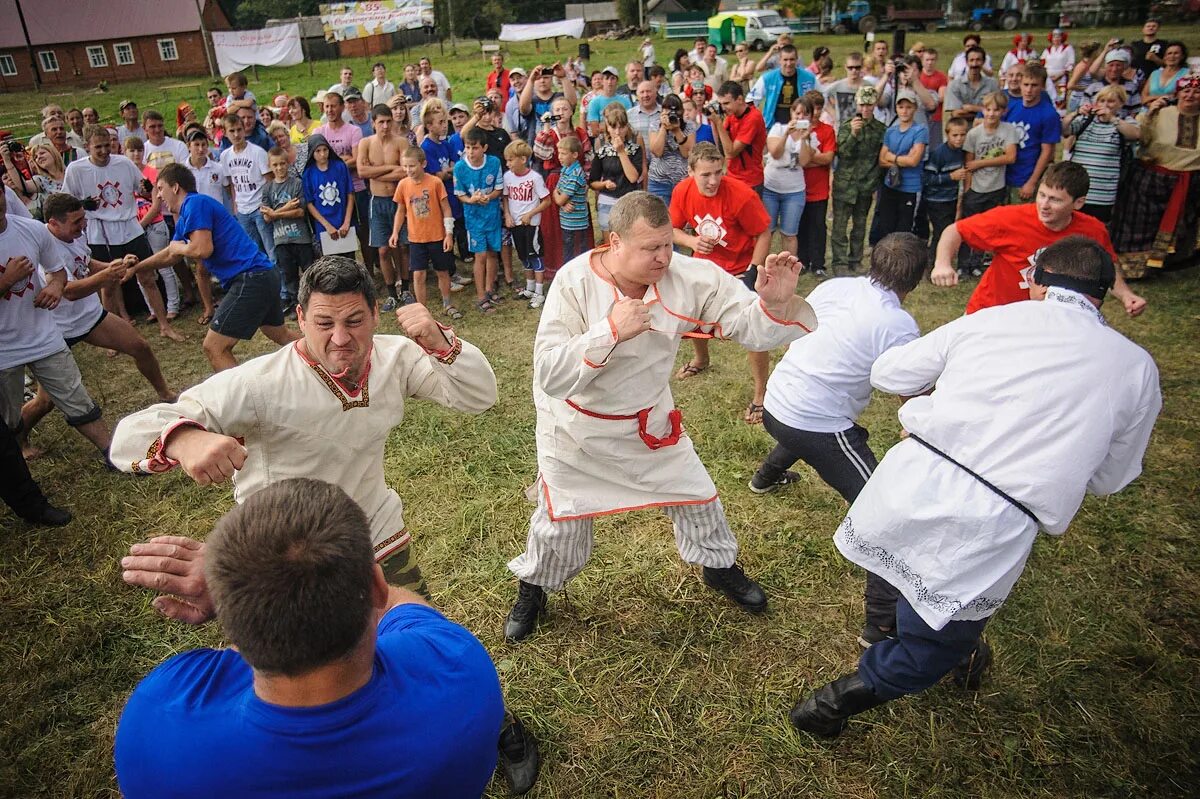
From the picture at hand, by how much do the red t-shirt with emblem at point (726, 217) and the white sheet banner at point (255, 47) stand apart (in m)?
26.8

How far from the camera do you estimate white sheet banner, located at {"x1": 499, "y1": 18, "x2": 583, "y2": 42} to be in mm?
32594

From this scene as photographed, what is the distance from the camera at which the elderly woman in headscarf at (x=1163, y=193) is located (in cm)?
707

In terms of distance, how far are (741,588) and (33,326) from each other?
4.92 m

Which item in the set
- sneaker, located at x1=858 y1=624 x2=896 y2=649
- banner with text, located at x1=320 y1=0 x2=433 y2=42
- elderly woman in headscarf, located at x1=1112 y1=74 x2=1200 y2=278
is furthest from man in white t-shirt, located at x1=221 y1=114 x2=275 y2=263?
banner with text, located at x1=320 y1=0 x2=433 y2=42

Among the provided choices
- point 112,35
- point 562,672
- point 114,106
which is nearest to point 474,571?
point 562,672

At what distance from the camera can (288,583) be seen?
1.29 m

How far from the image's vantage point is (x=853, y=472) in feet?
11.6

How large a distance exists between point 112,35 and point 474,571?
4191 cm

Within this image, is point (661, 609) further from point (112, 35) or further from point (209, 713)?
point (112, 35)

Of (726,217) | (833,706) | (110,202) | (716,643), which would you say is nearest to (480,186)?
(726,217)

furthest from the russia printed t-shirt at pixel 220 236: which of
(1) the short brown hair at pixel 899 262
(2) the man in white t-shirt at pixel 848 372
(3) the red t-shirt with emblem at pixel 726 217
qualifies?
(1) the short brown hair at pixel 899 262

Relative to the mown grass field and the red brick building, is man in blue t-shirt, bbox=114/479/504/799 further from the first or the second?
the red brick building

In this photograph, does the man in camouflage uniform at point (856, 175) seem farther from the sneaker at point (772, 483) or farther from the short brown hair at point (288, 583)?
the short brown hair at point (288, 583)

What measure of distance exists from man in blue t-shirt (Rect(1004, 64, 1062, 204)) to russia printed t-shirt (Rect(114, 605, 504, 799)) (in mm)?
8361
